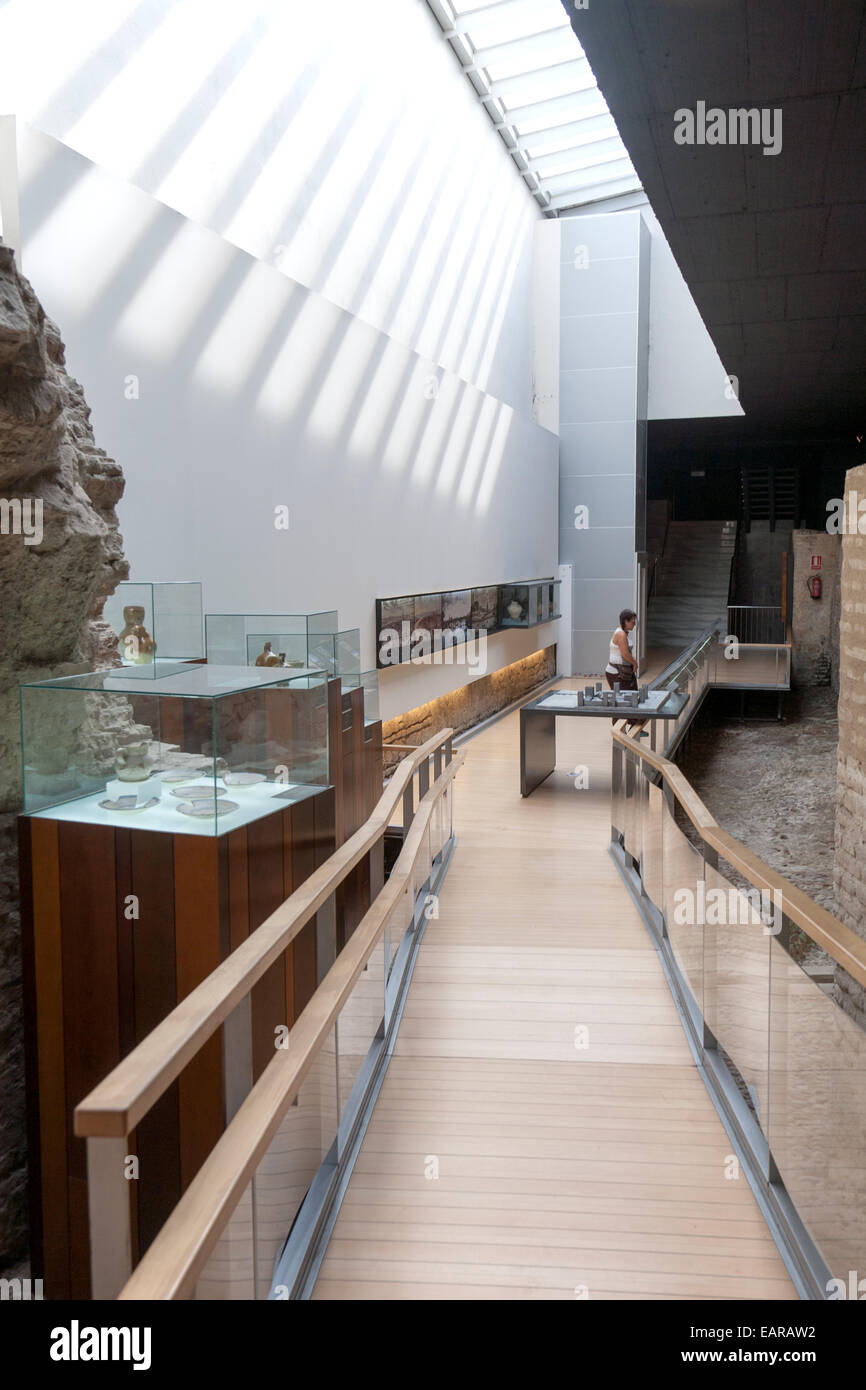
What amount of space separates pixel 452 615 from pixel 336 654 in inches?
251

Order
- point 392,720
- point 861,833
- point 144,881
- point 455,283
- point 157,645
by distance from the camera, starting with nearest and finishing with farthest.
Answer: point 144,881 < point 157,645 < point 861,833 < point 392,720 < point 455,283

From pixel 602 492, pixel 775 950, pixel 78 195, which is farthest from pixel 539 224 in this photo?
pixel 775 950

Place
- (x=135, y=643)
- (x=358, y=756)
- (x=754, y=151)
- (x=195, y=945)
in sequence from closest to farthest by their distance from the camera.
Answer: (x=195, y=945) < (x=135, y=643) < (x=754, y=151) < (x=358, y=756)

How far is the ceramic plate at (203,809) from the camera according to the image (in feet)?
11.7

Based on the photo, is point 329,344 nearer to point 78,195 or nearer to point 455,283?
point 78,195

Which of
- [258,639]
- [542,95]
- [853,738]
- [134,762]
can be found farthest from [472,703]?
[134,762]

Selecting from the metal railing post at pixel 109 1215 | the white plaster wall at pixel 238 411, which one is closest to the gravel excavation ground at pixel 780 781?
the white plaster wall at pixel 238 411

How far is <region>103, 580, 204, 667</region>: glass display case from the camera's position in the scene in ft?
17.0

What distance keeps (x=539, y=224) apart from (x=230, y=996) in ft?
67.5

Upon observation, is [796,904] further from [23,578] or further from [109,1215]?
[23,578]

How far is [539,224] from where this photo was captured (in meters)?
20.4

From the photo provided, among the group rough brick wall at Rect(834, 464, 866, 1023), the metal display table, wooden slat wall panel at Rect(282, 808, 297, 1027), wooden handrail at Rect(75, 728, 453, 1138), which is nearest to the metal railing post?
wooden handrail at Rect(75, 728, 453, 1138)

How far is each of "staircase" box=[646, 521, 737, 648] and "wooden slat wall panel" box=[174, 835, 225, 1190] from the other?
2312 cm

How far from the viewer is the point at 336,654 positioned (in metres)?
7.29
